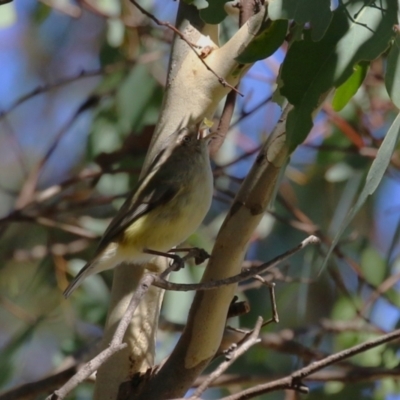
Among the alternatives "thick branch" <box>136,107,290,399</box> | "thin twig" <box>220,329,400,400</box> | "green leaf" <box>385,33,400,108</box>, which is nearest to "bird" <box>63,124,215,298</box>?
"thick branch" <box>136,107,290,399</box>

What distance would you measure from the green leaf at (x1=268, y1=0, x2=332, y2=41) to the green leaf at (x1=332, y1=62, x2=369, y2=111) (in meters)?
0.36

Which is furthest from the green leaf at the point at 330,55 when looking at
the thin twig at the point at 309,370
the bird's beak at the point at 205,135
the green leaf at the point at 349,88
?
the bird's beak at the point at 205,135

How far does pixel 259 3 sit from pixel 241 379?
1514 millimetres

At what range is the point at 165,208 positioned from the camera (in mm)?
2361

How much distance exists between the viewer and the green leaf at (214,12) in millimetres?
1693

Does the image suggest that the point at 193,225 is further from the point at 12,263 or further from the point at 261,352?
the point at 12,263

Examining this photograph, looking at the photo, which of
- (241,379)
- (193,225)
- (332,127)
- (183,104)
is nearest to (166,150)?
(183,104)

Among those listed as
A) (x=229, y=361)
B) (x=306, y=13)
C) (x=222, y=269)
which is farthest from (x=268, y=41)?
(x=229, y=361)

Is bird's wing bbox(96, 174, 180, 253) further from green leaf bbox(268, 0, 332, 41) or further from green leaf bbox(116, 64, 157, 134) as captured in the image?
green leaf bbox(116, 64, 157, 134)

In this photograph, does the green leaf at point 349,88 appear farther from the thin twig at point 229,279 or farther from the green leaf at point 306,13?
the thin twig at point 229,279

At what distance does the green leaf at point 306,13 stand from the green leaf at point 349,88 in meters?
0.36

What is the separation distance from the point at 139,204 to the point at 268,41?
900mm

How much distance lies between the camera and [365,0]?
1.59m

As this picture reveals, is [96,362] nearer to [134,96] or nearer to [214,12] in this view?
[214,12]
